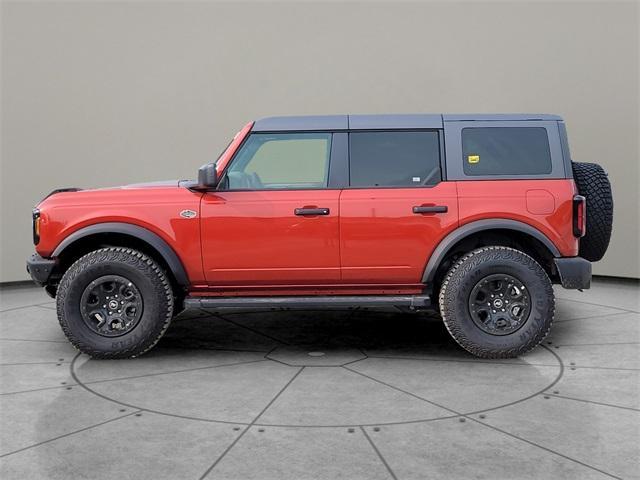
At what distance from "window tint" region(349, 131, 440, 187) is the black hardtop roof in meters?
0.07

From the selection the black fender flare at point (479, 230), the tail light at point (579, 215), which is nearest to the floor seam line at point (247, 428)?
the black fender flare at point (479, 230)

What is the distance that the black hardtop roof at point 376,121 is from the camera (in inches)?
230

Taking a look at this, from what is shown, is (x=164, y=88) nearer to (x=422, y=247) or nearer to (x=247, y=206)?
(x=247, y=206)

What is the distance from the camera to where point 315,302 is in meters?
5.78

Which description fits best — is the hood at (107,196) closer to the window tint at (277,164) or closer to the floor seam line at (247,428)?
the window tint at (277,164)

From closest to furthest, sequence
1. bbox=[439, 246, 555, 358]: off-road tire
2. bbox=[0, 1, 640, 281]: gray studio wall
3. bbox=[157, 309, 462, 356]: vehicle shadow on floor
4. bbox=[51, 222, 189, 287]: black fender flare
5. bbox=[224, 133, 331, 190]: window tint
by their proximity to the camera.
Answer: bbox=[439, 246, 555, 358]: off-road tire < bbox=[51, 222, 189, 287]: black fender flare < bbox=[224, 133, 331, 190]: window tint < bbox=[157, 309, 462, 356]: vehicle shadow on floor < bbox=[0, 1, 640, 281]: gray studio wall

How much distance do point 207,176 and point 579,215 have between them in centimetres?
296

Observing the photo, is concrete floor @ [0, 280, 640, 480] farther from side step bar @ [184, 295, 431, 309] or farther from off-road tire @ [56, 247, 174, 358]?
side step bar @ [184, 295, 431, 309]

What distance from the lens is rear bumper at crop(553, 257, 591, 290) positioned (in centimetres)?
566

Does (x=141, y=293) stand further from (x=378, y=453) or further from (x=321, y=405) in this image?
(x=378, y=453)

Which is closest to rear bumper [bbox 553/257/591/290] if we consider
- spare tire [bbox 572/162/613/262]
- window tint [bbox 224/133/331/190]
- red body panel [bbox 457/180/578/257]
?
red body panel [bbox 457/180/578/257]

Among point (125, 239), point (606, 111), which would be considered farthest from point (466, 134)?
point (606, 111)

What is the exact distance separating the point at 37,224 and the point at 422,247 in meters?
3.16

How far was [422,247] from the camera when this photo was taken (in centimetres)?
569
